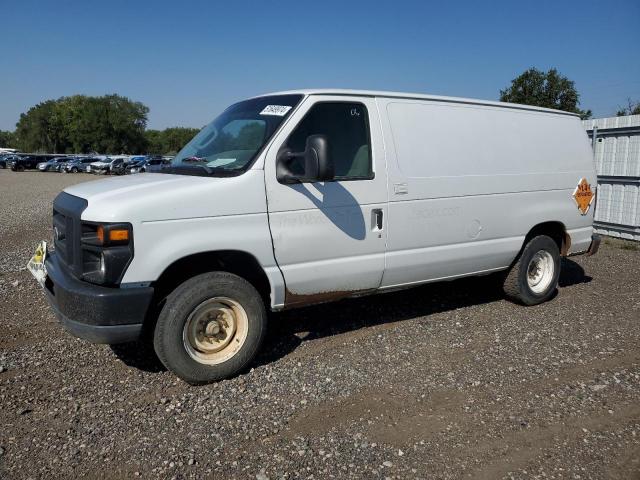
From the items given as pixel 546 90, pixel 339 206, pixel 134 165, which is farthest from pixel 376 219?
pixel 134 165

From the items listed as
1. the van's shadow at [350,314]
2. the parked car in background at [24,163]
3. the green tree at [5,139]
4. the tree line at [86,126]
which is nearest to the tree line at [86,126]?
the tree line at [86,126]

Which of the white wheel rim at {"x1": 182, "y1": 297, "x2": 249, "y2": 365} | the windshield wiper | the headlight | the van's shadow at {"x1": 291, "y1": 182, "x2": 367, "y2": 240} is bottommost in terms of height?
the white wheel rim at {"x1": 182, "y1": 297, "x2": 249, "y2": 365}

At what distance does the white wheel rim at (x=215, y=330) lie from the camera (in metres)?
3.94

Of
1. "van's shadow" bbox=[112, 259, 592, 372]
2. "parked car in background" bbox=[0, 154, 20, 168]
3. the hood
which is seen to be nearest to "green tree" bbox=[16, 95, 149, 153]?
"parked car in background" bbox=[0, 154, 20, 168]

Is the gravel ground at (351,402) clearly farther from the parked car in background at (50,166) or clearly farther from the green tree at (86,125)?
the green tree at (86,125)

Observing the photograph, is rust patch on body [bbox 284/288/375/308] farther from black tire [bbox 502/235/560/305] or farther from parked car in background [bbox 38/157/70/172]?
parked car in background [bbox 38/157/70/172]

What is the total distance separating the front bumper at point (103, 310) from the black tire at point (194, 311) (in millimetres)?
203

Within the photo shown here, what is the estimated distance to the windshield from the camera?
4168mm

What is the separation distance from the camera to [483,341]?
5.01 metres

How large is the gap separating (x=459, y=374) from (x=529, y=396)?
564 millimetres

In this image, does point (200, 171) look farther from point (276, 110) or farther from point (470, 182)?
point (470, 182)

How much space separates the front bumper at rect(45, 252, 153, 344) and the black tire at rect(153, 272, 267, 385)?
0.67 feet

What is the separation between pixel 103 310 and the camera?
354 centimetres

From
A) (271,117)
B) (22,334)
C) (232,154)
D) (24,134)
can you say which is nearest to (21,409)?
(22,334)
